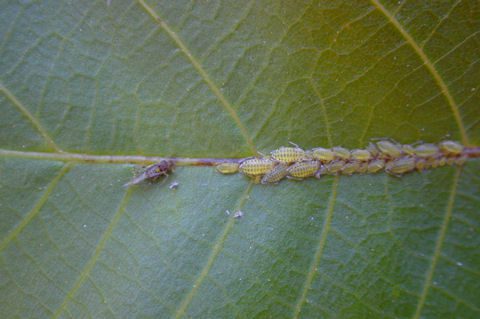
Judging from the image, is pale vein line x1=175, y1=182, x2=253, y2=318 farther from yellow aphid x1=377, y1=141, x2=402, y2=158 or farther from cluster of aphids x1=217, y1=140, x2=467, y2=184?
yellow aphid x1=377, y1=141, x2=402, y2=158

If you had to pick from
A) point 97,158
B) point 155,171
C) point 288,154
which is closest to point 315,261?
point 288,154

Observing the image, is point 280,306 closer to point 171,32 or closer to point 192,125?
point 192,125

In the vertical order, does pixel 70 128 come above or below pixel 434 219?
above

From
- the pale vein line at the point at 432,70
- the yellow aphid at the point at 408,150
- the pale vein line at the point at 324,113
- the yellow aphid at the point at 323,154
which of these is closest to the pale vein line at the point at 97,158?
the yellow aphid at the point at 323,154

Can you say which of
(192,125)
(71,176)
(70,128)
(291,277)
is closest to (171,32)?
(192,125)

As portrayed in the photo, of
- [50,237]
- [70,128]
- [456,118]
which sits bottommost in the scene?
[456,118]

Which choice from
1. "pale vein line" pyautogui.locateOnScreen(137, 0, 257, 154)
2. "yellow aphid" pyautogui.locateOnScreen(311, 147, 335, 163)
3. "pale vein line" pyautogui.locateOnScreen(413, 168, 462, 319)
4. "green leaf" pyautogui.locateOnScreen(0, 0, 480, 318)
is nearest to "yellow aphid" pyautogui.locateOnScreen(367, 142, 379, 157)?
"green leaf" pyautogui.locateOnScreen(0, 0, 480, 318)
